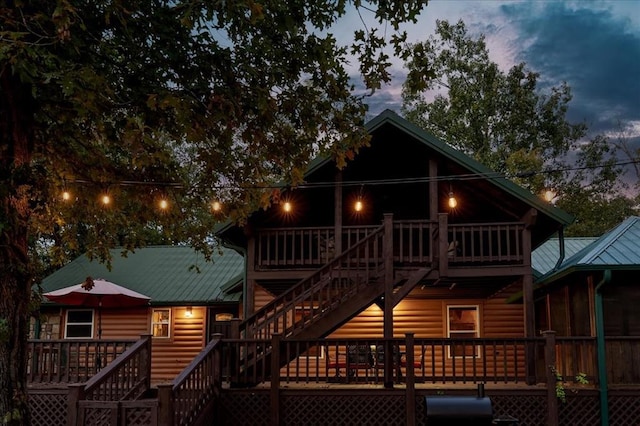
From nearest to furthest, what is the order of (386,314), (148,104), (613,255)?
(148,104) → (613,255) → (386,314)

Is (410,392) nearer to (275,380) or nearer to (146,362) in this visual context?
(275,380)

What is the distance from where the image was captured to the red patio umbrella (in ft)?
55.8

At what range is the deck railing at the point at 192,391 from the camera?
964cm

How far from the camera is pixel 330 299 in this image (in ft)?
42.1

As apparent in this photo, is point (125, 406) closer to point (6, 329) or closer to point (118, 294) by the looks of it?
point (6, 329)

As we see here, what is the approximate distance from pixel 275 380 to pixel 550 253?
1128cm

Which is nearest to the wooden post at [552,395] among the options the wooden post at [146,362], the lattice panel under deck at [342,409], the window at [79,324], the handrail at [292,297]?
the lattice panel under deck at [342,409]

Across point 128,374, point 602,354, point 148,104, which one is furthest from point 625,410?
point 148,104

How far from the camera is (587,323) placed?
13.3 meters

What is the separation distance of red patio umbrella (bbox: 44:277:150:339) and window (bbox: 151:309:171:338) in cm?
107

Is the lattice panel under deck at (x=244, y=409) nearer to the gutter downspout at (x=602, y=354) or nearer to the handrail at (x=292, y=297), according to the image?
the handrail at (x=292, y=297)

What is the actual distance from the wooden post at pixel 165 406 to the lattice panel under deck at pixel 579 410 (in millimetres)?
6820

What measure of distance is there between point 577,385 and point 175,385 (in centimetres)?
774

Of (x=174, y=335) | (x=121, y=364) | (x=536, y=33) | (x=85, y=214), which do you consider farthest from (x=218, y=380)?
(x=536, y=33)
